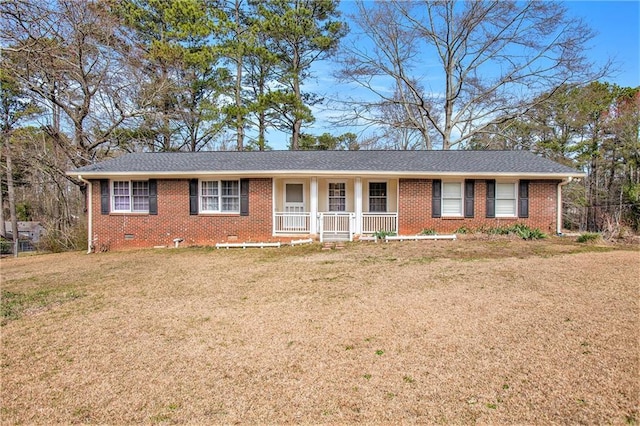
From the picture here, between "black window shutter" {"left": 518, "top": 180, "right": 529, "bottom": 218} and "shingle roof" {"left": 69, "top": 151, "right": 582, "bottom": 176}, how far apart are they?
0.63 m

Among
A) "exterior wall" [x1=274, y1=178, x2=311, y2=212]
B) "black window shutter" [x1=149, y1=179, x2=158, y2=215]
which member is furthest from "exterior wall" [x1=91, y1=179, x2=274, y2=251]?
"exterior wall" [x1=274, y1=178, x2=311, y2=212]

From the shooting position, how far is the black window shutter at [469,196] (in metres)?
13.1

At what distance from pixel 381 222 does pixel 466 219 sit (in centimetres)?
313

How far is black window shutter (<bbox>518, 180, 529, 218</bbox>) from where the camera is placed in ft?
42.8

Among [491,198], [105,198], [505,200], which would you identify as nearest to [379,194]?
[491,198]

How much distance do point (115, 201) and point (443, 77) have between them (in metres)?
20.6

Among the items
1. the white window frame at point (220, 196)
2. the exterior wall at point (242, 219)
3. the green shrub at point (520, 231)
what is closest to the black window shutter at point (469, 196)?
the exterior wall at point (242, 219)

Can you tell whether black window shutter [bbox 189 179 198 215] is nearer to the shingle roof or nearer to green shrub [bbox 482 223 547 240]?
the shingle roof

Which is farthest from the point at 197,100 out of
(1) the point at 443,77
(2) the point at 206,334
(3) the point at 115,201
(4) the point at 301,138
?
(2) the point at 206,334

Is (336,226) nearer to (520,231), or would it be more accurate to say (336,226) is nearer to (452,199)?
(452,199)

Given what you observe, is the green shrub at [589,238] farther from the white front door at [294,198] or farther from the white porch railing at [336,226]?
the white front door at [294,198]

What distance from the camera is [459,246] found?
424 inches

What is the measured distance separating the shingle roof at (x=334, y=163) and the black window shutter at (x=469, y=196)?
515 mm

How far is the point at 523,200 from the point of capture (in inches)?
513
